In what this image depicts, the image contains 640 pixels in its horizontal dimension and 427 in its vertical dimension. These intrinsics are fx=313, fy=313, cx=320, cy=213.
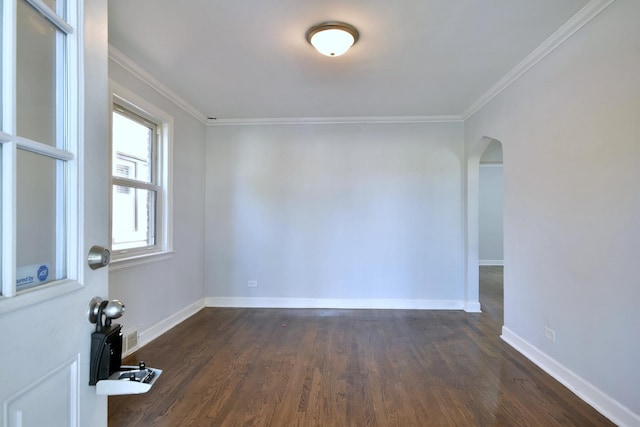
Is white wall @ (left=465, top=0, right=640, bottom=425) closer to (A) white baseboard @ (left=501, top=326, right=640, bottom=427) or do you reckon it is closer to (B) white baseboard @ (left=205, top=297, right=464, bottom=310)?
(A) white baseboard @ (left=501, top=326, right=640, bottom=427)

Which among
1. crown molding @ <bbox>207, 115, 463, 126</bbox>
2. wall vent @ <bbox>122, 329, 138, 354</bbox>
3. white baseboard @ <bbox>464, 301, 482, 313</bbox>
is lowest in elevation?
white baseboard @ <bbox>464, 301, 482, 313</bbox>

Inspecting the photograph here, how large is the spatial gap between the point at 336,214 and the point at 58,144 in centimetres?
373

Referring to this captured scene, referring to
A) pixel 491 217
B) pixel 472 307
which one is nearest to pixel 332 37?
pixel 472 307

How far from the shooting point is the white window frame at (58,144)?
0.63 m

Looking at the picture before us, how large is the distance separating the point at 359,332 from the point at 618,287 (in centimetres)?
224

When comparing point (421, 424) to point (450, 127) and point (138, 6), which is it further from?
point (450, 127)

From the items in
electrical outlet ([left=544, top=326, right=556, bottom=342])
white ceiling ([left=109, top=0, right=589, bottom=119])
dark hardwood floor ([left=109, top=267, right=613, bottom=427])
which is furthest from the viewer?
electrical outlet ([left=544, top=326, right=556, bottom=342])

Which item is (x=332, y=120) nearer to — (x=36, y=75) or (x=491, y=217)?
(x=36, y=75)

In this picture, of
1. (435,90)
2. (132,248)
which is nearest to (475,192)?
(435,90)

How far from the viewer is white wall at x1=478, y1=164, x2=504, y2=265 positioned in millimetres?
8047

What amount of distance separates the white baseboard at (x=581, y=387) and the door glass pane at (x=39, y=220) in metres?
2.87

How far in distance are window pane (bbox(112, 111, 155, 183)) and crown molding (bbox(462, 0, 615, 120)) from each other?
365 centimetres

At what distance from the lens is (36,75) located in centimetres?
71

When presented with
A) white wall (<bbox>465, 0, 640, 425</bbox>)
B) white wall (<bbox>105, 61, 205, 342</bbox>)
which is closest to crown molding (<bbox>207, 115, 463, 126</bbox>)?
white wall (<bbox>105, 61, 205, 342</bbox>)
